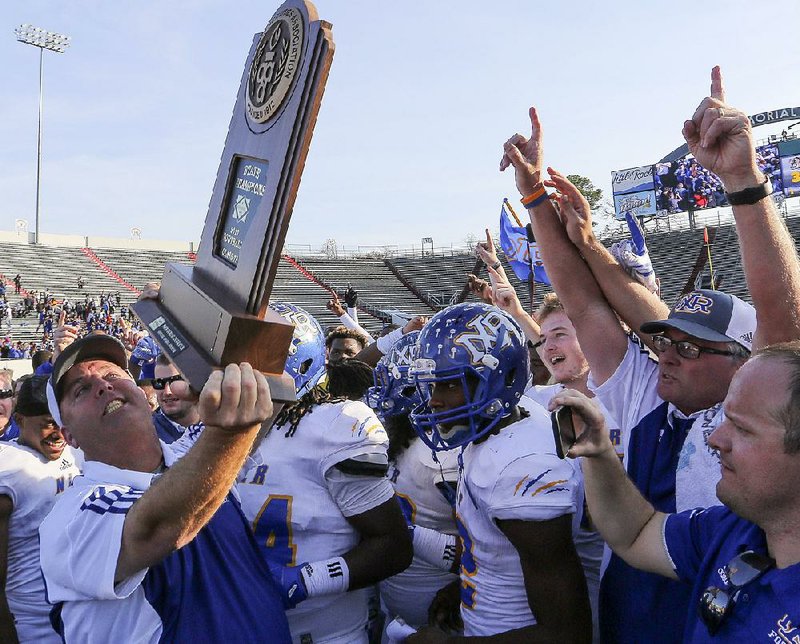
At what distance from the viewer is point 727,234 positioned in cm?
3325

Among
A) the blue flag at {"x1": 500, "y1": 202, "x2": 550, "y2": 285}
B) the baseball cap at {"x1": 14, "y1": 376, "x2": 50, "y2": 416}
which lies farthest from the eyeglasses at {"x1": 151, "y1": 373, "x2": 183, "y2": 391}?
the blue flag at {"x1": 500, "y1": 202, "x2": 550, "y2": 285}

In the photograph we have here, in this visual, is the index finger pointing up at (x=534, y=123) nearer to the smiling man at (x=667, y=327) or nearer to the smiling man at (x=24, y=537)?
the smiling man at (x=667, y=327)

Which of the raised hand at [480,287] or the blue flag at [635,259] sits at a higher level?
the blue flag at [635,259]

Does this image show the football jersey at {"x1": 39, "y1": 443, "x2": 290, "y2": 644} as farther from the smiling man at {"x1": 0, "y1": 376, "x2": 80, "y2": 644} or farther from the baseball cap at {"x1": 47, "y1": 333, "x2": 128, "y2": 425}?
the smiling man at {"x1": 0, "y1": 376, "x2": 80, "y2": 644}

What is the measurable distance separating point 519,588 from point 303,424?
0.89 metres

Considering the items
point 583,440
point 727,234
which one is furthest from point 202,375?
point 727,234

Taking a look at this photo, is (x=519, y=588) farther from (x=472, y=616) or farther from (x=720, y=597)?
(x=720, y=597)

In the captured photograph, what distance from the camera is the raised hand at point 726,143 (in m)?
1.95

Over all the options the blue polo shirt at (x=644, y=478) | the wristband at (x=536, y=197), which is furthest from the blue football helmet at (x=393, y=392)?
the blue polo shirt at (x=644, y=478)

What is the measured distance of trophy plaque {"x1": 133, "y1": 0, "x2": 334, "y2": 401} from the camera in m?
1.10

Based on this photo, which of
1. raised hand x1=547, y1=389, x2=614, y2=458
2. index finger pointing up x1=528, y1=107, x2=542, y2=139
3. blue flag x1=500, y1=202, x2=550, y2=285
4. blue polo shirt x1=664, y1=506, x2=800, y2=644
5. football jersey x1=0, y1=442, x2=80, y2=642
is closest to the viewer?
blue polo shirt x1=664, y1=506, x2=800, y2=644

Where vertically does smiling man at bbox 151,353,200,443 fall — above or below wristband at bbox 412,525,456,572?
above

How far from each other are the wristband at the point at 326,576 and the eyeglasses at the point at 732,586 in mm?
1122

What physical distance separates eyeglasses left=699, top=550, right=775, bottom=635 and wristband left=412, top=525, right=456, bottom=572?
112 centimetres
